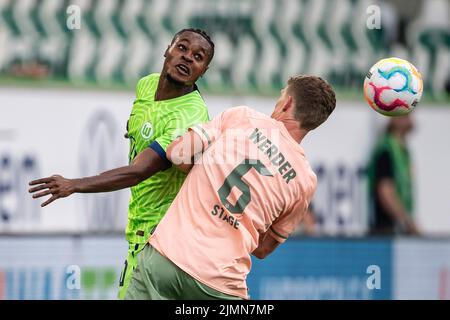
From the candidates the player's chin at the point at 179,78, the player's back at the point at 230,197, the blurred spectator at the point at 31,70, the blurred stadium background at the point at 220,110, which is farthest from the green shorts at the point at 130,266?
the blurred spectator at the point at 31,70

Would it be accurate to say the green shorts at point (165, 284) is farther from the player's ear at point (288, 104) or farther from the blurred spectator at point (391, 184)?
the blurred spectator at point (391, 184)

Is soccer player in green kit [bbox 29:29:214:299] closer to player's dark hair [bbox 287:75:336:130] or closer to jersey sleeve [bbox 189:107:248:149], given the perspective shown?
jersey sleeve [bbox 189:107:248:149]

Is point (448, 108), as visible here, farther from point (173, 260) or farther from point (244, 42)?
point (173, 260)

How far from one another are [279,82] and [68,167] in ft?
8.76

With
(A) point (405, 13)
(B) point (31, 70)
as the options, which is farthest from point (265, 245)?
(A) point (405, 13)

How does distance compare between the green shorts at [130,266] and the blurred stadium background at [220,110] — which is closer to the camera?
the green shorts at [130,266]

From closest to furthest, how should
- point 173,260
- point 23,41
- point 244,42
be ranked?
point 173,260 < point 23,41 < point 244,42

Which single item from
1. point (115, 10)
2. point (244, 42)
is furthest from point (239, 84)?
point (115, 10)

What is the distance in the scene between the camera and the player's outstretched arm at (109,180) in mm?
6918

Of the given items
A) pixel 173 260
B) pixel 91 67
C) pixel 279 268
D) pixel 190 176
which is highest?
pixel 91 67

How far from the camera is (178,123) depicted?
750cm

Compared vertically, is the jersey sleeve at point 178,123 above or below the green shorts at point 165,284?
above

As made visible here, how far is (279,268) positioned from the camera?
13070mm

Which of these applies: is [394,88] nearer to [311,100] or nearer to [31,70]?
[311,100]
